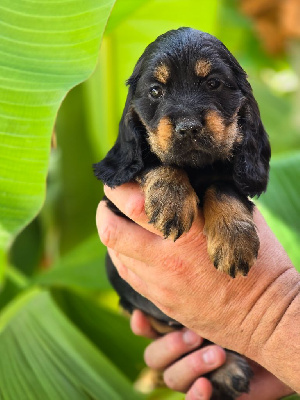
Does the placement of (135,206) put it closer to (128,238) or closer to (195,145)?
(128,238)

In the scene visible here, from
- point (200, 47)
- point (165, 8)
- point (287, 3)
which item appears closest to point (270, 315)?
point (200, 47)

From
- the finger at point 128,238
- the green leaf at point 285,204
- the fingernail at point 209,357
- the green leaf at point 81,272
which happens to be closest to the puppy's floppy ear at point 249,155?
the finger at point 128,238

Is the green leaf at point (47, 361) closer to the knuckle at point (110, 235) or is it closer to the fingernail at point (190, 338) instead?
the fingernail at point (190, 338)

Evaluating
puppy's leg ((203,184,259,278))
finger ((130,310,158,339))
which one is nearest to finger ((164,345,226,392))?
finger ((130,310,158,339))


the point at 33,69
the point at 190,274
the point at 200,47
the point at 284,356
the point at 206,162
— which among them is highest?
the point at 33,69

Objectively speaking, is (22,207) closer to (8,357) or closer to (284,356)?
(8,357)

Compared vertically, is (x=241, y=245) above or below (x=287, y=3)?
below

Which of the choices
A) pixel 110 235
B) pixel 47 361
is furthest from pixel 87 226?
pixel 110 235

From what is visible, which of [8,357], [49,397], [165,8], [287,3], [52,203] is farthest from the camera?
[287,3]
